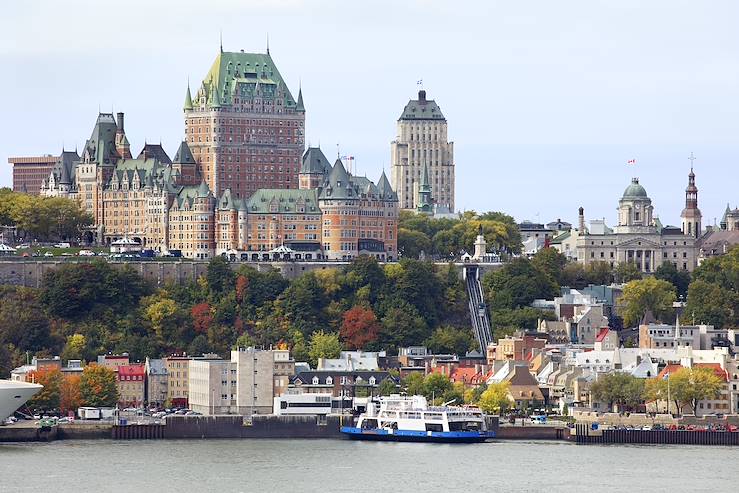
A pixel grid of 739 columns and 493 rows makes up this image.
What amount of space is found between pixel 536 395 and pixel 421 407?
513 inches

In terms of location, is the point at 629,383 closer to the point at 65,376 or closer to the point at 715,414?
the point at 715,414

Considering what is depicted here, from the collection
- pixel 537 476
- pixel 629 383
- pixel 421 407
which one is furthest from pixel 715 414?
pixel 537 476

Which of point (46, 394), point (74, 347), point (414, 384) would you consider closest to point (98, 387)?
point (46, 394)

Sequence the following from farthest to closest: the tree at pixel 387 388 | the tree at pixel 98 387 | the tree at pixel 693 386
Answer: the tree at pixel 387 388
the tree at pixel 98 387
the tree at pixel 693 386

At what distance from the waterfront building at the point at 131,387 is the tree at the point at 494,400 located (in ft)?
77.5

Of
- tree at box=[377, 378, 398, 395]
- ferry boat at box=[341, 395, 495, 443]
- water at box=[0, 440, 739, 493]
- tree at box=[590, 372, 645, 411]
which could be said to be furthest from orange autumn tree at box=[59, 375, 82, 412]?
tree at box=[590, 372, 645, 411]

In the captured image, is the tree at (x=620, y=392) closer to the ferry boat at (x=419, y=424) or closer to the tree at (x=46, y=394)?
the ferry boat at (x=419, y=424)

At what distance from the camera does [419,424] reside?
16938cm

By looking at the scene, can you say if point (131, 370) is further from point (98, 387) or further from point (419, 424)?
point (419, 424)

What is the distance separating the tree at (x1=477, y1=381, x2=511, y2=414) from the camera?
175 meters

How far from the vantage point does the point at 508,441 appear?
550 feet

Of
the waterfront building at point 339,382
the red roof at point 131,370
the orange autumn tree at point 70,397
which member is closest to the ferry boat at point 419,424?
the waterfront building at point 339,382

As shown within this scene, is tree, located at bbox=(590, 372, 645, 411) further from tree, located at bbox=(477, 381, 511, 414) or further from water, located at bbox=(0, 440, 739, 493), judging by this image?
water, located at bbox=(0, 440, 739, 493)

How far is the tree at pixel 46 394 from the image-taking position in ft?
582
